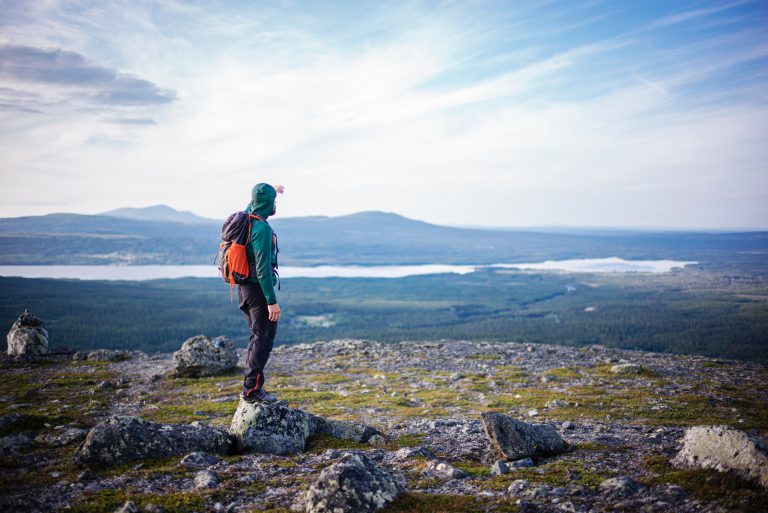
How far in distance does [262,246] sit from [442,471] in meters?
5.93

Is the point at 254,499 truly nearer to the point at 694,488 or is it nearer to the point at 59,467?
the point at 59,467

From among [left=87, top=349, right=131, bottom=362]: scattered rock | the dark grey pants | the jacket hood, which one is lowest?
[left=87, top=349, right=131, bottom=362]: scattered rock

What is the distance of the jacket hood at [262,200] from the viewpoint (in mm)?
10234

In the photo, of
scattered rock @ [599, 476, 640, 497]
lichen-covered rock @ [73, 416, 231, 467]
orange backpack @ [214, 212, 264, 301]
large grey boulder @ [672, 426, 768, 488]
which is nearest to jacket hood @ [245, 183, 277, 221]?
orange backpack @ [214, 212, 264, 301]

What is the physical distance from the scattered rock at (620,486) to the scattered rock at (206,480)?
6334 millimetres

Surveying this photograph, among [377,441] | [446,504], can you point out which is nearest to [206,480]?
[377,441]

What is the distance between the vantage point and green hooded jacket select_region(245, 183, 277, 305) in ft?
31.6

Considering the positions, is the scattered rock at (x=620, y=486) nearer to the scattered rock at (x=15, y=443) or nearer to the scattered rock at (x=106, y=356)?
the scattered rock at (x=15, y=443)

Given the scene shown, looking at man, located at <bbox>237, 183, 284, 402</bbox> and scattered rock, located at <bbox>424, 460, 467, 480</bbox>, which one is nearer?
scattered rock, located at <bbox>424, 460, 467, 480</bbox>

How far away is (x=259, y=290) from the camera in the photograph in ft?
33.3

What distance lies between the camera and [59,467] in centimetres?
796

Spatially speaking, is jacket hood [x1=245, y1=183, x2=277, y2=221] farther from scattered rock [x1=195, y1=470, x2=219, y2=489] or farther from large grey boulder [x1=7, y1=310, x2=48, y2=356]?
large grey boulder [x1=7, y1=310, x2=48, y2=356]

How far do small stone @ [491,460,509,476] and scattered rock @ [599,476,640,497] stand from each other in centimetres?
166

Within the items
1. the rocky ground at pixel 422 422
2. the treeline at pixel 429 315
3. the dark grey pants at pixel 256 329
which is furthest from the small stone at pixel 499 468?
the treeline at pixel 429 315
